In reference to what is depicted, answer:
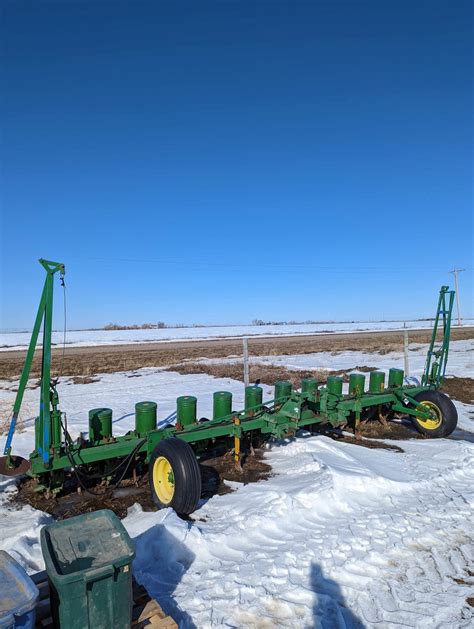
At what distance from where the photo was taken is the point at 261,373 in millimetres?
16688

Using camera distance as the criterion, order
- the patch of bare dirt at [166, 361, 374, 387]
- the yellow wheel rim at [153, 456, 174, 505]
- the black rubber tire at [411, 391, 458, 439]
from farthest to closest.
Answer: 1. the patch of bare dirt at [166, 361, 374, 387]
2. the black rubber tire at [411, 391, 458, 439]
3. the yellow wheel rim at [153, 456, 174, 505]

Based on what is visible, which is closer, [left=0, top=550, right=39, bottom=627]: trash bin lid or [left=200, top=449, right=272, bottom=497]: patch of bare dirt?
[left=0, top=550, right=39, bottom=627]: trash bin lid

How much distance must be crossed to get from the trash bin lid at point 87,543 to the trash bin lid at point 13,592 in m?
0.21

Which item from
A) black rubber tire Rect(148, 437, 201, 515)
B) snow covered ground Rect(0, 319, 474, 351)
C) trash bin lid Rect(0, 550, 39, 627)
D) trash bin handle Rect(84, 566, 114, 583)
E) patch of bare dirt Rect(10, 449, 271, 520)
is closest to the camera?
trash bin lid Rect(0, 550, 39, 627)

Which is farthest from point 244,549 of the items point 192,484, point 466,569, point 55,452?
point 55,452

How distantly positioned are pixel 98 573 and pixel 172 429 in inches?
137

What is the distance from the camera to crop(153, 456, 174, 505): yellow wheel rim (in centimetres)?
525

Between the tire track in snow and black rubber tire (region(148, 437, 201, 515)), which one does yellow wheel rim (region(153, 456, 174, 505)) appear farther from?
the tire track in snow

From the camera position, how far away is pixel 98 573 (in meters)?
2.59

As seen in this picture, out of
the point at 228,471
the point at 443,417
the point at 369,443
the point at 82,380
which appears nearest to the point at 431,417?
the point at 443,417

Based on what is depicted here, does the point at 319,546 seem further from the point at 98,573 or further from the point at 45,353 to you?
the point at 45,353

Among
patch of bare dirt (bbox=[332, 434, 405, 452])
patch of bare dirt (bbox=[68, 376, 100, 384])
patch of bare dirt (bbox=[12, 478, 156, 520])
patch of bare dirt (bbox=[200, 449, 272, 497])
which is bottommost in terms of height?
patch of bare dirt (bbox=[12, 478, 156, 520])

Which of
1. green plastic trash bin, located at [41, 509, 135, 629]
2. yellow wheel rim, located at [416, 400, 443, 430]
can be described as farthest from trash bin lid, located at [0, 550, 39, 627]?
yellow wheel rim, located at [416, 400, 443, 430]

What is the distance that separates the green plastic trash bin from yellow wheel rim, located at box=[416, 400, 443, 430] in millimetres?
7177
